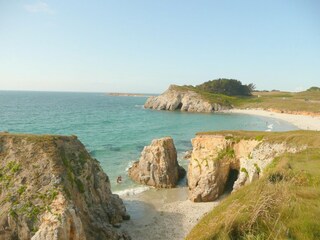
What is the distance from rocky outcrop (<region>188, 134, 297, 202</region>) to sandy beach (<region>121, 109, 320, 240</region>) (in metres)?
1.48

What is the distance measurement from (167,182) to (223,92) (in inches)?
5200

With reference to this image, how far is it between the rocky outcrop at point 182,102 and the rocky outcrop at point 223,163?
95.7 m

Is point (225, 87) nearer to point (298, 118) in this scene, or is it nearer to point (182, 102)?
point (182, 102)

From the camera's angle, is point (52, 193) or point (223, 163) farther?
point (223, 163)

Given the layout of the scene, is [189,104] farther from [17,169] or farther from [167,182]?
[17,169]

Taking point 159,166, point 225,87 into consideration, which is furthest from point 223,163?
point 225,87

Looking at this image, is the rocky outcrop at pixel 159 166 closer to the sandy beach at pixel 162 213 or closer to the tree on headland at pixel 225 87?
the sandy beach at pixel 162 213

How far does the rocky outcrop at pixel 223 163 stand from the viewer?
26.6 metres

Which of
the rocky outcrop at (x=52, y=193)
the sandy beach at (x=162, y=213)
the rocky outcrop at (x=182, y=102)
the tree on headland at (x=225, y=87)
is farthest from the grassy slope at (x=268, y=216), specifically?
the tree on headland at (x=225, y=87)

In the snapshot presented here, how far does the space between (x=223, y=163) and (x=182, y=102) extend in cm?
10690

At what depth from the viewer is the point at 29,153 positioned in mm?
20312

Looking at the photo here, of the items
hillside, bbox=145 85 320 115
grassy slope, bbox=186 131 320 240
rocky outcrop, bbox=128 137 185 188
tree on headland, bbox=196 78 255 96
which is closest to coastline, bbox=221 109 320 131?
hillside, bbox=145 85 320 115

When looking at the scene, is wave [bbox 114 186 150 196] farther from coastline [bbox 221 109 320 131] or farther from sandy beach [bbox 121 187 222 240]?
coastline [bbox 221 109 320 131]

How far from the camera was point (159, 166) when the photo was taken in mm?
33750
